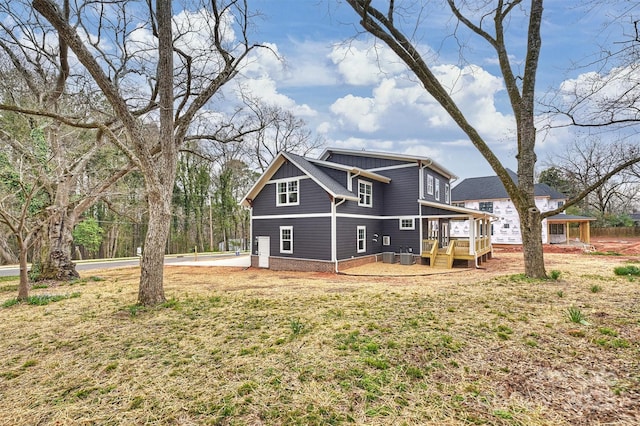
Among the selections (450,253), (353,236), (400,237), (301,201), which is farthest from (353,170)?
(450,253)

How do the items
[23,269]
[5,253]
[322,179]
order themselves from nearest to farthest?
[23,269], [322,179], [5,253]

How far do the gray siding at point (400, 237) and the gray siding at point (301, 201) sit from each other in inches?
202

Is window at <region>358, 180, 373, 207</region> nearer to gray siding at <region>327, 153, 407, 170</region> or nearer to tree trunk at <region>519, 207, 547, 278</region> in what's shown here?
gray siding at <region>327, 153, 407, 170</region>

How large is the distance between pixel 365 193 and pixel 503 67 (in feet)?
29.9

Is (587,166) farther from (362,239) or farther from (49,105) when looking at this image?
(49,105)

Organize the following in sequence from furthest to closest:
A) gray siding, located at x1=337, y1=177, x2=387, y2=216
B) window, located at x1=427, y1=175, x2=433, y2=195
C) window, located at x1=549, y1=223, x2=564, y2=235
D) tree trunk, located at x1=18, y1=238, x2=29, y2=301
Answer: window, located at x1=549, y1=223, x2=564, y2=235, window, located at x1=427, y1=175, x2=433, y2=195, gray siding, located at x1=337, y1=177, x2=387, y2=216, tree trunk, located at x1=18, y1=238, x2=29, y2=301

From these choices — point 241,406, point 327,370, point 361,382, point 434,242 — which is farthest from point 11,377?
point 434,242

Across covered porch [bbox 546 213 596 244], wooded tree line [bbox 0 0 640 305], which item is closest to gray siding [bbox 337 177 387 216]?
wooded tree line [bbox 0 0 640 305]

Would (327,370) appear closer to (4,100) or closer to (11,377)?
(11,377)

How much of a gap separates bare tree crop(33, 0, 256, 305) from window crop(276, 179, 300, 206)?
6.52m

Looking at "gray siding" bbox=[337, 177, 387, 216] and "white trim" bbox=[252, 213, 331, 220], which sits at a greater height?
"gray siding" bbox=[337, 177, 387, 216]

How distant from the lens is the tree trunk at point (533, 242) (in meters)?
7.62

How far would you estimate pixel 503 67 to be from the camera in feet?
27.1

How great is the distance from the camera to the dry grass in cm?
253
